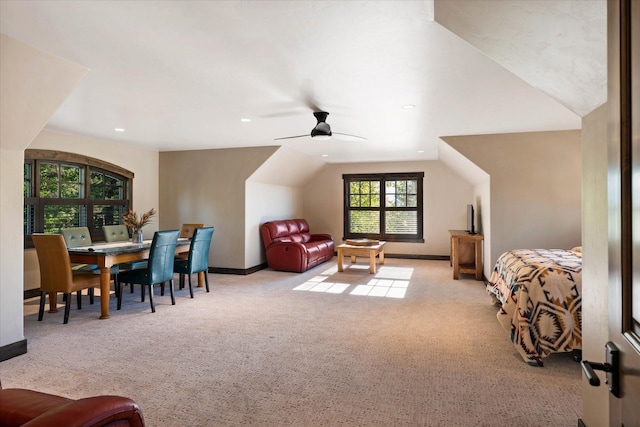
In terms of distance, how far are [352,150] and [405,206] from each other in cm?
250

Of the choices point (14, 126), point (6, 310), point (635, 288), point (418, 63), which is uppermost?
point (418, 63)

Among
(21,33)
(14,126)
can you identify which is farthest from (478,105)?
(14,126)

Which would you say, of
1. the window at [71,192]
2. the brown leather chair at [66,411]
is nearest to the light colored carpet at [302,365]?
the brown leather chair at [66,411]

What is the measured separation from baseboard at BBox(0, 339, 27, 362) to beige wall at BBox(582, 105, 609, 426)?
395cm

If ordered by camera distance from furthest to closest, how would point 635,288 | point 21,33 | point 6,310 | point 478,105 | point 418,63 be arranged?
point 478,105
point 6,310
point 418,63
point 21,33
point 635,288

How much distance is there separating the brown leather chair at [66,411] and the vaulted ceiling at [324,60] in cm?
188

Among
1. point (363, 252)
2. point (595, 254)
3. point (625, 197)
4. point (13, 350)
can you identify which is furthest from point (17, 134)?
point (363, 252)

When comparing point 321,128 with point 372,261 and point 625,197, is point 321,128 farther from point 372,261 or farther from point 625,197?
point 625,197

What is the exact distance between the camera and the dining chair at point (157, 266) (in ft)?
13.8

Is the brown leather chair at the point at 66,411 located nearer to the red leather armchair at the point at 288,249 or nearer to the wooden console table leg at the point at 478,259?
the red leather armchair at the point at 288,249

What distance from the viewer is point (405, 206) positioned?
29.0ft

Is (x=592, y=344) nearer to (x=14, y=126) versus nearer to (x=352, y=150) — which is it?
(x=14, y=126)

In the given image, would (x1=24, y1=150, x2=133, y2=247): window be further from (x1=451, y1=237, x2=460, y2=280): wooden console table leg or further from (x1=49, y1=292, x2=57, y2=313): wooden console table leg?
(x1=451, y1=237, x2=460, y2=280): wooden console table leg

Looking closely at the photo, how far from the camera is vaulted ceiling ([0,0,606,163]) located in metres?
1.68
